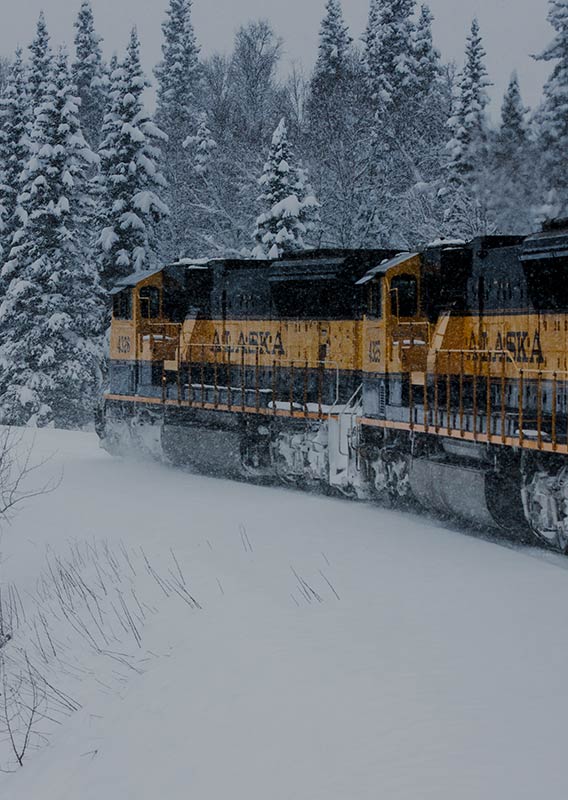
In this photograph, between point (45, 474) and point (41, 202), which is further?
point (41, 202)

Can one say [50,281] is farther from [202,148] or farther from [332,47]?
[332,47]

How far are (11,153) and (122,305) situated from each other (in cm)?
1429

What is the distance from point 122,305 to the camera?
19406 millimetres

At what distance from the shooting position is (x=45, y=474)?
18281 mm

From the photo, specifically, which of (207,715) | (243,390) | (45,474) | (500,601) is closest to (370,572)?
(500,601)

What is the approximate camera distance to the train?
11.1m

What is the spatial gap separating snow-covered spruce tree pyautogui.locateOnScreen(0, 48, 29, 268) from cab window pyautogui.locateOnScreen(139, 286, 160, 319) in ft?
43.4

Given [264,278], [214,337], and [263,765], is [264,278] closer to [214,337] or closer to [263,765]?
[214,337]

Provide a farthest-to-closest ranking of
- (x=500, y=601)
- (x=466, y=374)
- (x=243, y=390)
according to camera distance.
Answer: (x=243, y=390), (x=466, y=374), (x=500, y=601)

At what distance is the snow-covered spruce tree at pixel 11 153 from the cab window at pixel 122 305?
489 inches

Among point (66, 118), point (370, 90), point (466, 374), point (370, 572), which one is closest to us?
point (370, 572)

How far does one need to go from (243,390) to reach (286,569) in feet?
21.3

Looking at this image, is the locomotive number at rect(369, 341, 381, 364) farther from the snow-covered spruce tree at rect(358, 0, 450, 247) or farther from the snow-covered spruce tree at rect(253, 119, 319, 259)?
the snow-covered spruce tree at rect(358, 0, 450, 247)

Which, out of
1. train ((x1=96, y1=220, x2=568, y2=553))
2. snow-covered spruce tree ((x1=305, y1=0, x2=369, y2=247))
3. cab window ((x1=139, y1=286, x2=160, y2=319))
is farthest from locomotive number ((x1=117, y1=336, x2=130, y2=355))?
snow-covered spruce tree ((x1=305, y1=0, x2=369, y2=247))
